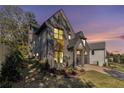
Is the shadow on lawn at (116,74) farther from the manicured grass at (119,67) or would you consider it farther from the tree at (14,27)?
the tree at (14,27)

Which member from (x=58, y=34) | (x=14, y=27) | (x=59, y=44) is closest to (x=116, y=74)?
(x=59, y=44)

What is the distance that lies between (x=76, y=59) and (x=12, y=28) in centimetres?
140

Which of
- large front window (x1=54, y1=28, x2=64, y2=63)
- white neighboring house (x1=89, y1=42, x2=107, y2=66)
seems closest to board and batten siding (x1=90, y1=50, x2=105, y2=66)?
white neighboring house (x1=89, y1=42, x2=107, y2=66)

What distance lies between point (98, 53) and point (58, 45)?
81 cm

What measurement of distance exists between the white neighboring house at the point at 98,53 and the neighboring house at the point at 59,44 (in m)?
0.10

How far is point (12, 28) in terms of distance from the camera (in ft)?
14.8

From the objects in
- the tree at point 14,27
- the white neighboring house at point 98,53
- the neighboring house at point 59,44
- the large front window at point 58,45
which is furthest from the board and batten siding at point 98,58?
the tree at point 14,27

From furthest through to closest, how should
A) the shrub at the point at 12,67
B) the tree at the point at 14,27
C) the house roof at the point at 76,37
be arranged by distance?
1. the house roof at the point at 76,37
2. the tree at the point at 14,27
3. the shrub at the point at 12,67

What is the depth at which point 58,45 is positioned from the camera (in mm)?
4734

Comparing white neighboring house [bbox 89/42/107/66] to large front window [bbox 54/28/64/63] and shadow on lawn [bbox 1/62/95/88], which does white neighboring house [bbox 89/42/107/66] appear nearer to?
shadow on lawn [bbox 1/62/95/88]

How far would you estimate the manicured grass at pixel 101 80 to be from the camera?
459cm

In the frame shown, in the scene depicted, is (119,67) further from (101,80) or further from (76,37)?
(76,37)
